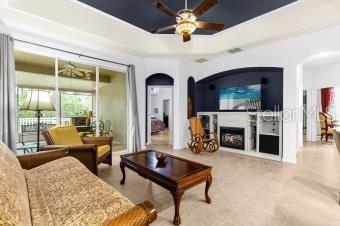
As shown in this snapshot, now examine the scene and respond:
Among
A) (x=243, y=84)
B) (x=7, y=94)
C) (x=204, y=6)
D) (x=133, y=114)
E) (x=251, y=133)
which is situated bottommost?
(x=251, y=133)

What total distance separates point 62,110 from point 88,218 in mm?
3736

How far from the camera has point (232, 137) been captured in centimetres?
514

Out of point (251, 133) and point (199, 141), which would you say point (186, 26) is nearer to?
point (199, 141)

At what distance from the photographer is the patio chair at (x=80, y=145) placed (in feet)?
9.00

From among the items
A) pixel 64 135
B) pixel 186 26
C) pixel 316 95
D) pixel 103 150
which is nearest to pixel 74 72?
pixel 64 135

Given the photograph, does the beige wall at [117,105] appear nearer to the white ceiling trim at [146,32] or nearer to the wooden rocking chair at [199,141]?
the white ceiling trim at [146,32]

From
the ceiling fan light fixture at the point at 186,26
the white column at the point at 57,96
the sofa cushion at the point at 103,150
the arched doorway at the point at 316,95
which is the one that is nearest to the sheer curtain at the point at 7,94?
the white column at the point at 57,96

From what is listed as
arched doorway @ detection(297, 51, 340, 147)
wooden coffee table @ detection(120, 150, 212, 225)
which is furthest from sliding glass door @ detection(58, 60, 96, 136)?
arched doorway @ detection(297, 51, 340, 147)

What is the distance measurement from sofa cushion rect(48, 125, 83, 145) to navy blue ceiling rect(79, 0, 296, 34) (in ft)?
7.50

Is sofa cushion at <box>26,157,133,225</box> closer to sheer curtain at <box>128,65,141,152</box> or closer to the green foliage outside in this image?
the green foliage outside

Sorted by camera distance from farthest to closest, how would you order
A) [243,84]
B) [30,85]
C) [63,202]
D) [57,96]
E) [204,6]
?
[243,84] → [57,96] → [30,85] → [204,6] → [63,202]

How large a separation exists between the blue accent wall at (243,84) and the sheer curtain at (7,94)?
4.80 metres

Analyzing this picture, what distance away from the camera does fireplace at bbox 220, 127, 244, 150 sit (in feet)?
16.2

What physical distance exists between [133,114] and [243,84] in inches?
134
